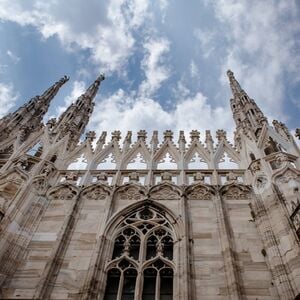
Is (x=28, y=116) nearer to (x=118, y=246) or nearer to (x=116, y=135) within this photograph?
(x=116, y=135)

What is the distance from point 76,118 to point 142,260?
10.9 metres

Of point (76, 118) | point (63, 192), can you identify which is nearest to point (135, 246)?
point (63, 192)

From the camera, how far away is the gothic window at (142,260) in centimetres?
906

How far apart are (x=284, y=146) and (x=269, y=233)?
186 inches

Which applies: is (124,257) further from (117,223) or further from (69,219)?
(69,219)

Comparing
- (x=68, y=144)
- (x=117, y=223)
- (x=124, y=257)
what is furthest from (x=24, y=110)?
(x=124, y=257)

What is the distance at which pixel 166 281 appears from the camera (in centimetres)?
931

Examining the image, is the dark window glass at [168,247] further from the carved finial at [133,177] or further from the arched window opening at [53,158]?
the arched window opening at [53,158]

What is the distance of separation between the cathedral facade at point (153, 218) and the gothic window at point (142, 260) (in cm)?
3

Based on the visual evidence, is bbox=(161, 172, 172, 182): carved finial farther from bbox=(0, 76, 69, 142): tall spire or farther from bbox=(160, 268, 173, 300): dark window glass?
bbox=(0, 76, 69, 142): tall spire

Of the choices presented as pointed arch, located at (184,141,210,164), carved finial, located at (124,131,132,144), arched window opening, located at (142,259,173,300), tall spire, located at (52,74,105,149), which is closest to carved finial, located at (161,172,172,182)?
pointed arch, located at (184,141,210,164)

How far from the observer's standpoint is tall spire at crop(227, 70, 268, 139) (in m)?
15.0

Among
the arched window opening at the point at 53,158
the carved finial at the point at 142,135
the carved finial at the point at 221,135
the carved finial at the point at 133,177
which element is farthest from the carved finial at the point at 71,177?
the carved finial at the point at 221,135

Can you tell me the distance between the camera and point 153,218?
11.1 metres
